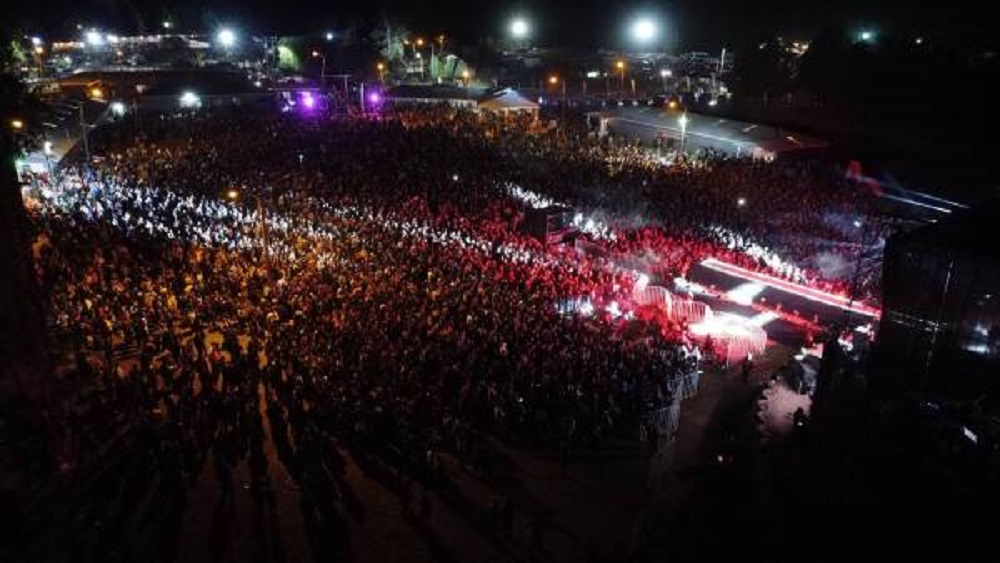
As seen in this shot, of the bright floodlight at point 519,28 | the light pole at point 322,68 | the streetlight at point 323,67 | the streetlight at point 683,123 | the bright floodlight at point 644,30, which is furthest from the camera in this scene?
the bright floodlight at point 644,30

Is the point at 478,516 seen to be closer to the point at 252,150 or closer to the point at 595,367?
the point at 595,367

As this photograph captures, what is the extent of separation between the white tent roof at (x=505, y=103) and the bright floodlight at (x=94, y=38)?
36.0 metres

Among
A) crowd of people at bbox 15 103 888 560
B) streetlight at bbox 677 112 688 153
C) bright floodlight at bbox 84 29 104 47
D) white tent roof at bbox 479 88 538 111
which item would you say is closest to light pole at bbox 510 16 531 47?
white tent roof at bbox 479 88 538 111

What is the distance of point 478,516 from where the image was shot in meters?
9.59

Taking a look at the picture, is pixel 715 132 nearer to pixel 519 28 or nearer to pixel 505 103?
pixel 505 103

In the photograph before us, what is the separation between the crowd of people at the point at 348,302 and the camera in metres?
10.8

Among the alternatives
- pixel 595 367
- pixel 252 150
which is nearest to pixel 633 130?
pixel 252 150

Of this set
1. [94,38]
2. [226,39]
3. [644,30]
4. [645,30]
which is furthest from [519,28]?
[94,38]

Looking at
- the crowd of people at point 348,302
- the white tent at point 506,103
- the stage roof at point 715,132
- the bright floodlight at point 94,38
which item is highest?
the bright floodlight at point 94,38

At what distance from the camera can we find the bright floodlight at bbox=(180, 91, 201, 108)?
1554 inches

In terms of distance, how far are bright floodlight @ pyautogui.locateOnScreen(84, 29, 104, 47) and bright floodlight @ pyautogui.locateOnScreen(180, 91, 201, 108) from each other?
71.2 feet

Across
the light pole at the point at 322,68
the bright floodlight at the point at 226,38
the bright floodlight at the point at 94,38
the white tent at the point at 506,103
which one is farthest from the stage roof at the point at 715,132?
the bright floodlight at the point at 94,38

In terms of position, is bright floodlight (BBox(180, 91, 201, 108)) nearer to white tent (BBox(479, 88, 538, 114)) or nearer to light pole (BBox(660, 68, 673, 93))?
white tent (BBox(479, 88, 538, 114))

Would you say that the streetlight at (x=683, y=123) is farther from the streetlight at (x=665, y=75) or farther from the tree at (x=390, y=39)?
the tree at (x=390, y=39)
